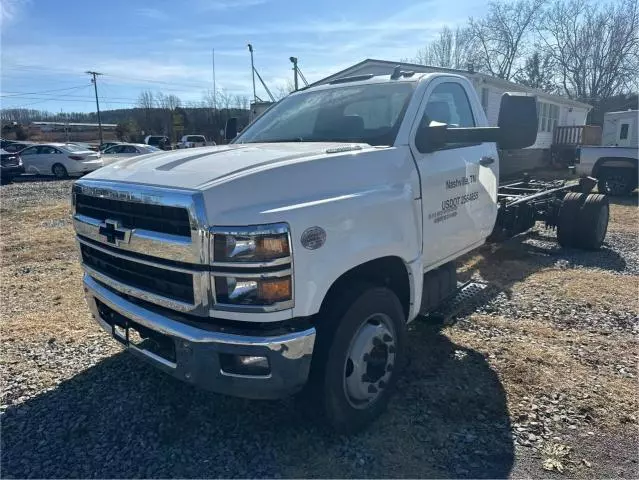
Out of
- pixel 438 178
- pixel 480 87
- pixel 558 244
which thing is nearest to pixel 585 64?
pixel 480 87

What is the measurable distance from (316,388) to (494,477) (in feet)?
3.64

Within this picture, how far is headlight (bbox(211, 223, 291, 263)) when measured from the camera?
236cm

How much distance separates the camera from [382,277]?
3305 mm

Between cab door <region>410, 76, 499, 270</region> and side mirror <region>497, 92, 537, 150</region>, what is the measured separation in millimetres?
497

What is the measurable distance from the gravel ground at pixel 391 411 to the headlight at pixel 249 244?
3.64ft

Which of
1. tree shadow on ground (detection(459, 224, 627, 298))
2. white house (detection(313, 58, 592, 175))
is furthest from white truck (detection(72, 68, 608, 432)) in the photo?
tree shadow on ground (detection(459, 224, 627, 298))

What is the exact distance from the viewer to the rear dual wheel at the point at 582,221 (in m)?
7.64

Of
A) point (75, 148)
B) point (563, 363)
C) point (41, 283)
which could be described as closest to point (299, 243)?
point (563, 363)

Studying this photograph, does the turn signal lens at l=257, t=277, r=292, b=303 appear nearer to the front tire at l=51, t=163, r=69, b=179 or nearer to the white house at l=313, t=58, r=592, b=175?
the white house at l=313, t=58, r=592, b=175

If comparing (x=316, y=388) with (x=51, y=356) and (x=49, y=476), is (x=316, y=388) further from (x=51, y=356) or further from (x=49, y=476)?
(x=51, y=356)

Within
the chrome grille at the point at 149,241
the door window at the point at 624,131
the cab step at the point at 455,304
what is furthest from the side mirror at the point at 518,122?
the door window at the point at 624,131

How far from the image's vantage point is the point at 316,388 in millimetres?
2752

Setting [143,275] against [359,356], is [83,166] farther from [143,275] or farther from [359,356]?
[359,356]

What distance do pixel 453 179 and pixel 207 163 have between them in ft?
6.50
